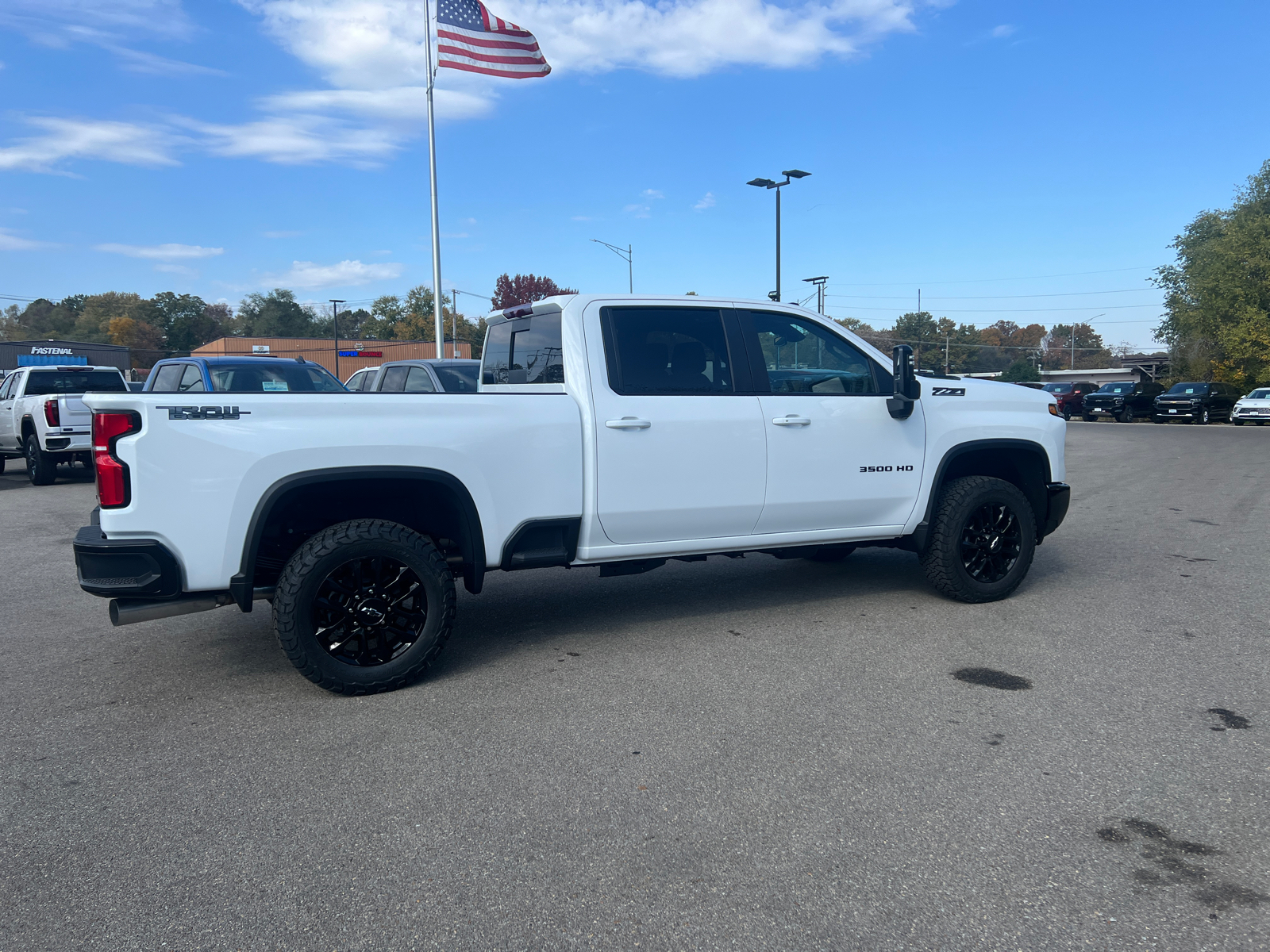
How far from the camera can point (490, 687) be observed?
15.0 feet

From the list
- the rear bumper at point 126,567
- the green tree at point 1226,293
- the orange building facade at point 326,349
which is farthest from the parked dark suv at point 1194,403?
the orange building facade at point 326,349

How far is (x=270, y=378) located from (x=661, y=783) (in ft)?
34.0

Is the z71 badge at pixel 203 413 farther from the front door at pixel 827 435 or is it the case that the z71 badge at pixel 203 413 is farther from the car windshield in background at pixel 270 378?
the car windshield in background at pixel 270 378

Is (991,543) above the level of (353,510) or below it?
below

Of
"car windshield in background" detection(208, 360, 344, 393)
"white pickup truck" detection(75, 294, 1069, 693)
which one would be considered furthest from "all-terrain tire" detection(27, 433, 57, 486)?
"white pickup truck" detection(75, 294, 1069, 693)

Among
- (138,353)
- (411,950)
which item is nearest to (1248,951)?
(411,950)

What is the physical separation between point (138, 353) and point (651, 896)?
125539mm

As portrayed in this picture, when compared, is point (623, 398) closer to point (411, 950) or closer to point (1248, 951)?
point (411, 950)

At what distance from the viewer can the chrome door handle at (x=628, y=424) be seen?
4.93 m

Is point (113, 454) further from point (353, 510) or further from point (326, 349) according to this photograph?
point (326, 349)

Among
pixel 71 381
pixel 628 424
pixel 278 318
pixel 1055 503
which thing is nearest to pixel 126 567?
pixel 628 424

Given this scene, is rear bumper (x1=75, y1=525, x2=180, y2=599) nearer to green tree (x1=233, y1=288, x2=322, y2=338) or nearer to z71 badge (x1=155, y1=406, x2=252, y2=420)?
z71 badge (x1=155, y1=406, x2=252, y2=420)

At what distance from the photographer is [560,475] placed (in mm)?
4832

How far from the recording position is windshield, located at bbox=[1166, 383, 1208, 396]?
34.3 metres
